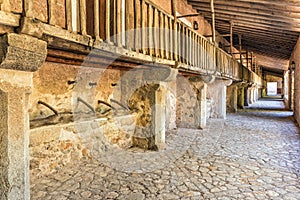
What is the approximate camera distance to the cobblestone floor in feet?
10.2

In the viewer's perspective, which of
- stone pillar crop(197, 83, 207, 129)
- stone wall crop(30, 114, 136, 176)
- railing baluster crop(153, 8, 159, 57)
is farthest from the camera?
stone pillar crop(197, 83, 207, 129)

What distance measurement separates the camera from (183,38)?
509 cm

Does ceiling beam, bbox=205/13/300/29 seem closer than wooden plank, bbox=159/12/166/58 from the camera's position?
No

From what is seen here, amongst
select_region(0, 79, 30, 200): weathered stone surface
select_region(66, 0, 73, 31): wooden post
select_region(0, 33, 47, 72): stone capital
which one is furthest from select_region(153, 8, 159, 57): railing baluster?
select_region(0, 79, 30, 200): weathered stone surface

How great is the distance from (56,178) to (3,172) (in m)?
1.60

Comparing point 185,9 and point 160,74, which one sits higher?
point 185,9

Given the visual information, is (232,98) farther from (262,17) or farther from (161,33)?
(161,33)

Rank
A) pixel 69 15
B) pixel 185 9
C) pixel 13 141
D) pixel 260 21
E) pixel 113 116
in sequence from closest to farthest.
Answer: pixel 13 141 < pixel 69 15 < pixel 113 116 < pixel 260 21 < pixel 185 9

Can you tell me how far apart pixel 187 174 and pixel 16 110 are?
8.53 ft

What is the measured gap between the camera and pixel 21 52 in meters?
1.93

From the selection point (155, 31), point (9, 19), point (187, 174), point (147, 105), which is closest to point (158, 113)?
point (147, 105)

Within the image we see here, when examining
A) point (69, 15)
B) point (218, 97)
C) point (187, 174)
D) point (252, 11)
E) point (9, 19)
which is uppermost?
point (252, 11)

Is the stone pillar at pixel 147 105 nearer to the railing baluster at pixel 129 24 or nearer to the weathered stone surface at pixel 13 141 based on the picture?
the railing baluster at pixel 129 24

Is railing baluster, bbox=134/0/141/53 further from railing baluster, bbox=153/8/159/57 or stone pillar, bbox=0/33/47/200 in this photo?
stone pillar, bbox=0/33/47/200
